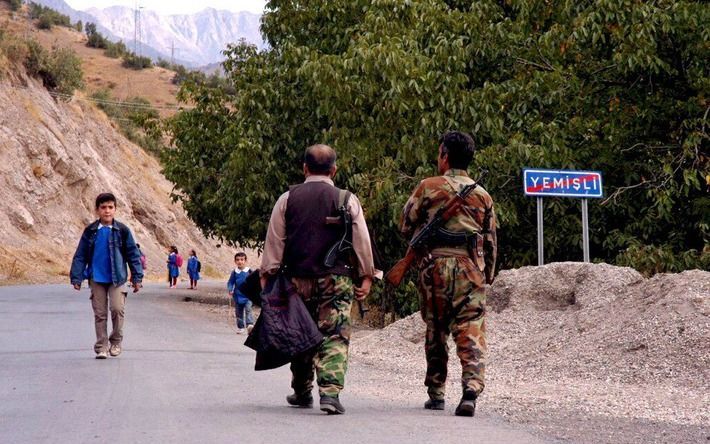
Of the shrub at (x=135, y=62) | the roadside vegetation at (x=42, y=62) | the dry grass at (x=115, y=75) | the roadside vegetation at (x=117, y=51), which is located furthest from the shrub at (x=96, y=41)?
the roadside vegetation at (x=42, y=62)

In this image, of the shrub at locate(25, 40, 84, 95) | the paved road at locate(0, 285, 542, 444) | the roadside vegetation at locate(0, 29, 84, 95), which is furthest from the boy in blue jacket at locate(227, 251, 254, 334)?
the shrub at locate(25, 40, 84, 95)

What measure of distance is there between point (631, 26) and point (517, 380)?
23.2ft

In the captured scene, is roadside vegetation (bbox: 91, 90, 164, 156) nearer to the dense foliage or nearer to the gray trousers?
the dense foliage

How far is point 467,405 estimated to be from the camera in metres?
7.99

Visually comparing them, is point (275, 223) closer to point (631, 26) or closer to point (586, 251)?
point (586, 251)

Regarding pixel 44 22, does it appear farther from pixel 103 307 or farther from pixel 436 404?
pixel 436 404

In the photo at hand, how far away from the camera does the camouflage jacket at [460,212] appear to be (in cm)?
836

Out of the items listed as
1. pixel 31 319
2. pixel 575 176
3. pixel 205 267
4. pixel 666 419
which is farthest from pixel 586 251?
pixel 205 267

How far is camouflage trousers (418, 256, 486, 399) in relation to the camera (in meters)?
8.23

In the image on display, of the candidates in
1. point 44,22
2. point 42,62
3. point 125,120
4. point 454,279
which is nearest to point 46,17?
point 44,22

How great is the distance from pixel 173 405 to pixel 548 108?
11.2m

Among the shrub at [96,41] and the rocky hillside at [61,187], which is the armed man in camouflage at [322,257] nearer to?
the rocky hillside at [61,187]

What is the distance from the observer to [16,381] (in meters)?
10.3

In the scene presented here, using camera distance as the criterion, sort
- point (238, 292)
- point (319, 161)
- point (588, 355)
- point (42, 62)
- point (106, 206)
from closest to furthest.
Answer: point (319, 161)
point (588, 355)
point (106, 206)
point (238, 292)
point (42, 62)
